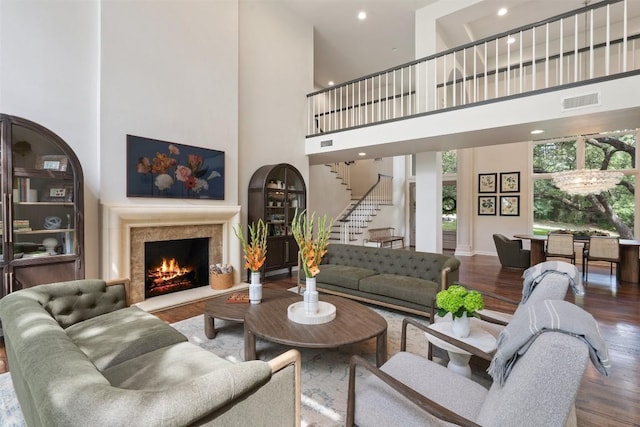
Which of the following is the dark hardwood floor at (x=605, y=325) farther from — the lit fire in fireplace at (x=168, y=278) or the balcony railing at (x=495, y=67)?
the balcony railing at (x=495, y=67)

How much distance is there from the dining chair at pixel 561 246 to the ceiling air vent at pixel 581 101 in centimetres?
319

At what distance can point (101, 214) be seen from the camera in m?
3.96

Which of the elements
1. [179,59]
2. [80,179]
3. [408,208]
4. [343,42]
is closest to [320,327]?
[80,179]

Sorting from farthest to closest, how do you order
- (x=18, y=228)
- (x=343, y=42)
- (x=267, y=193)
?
(x=343, y=42)
(x=267, y=193)
(x=18, y=228)

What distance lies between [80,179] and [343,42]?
6.98m

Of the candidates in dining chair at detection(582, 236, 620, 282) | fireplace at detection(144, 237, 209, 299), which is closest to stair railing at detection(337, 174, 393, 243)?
fireplace at detection(144, 237, 209, 299)

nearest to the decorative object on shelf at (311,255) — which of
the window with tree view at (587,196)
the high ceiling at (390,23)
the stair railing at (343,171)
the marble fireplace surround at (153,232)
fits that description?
the marble fireplace surround at (153,232)

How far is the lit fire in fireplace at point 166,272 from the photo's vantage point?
4793mm

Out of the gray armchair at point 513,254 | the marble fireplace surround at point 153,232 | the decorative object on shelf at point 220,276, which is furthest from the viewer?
the gray armchair at point 513,254

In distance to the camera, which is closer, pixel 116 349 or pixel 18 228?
pixel 116 349

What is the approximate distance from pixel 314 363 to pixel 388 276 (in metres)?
2.01

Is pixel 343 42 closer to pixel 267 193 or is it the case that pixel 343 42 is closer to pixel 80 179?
pixel 267 193

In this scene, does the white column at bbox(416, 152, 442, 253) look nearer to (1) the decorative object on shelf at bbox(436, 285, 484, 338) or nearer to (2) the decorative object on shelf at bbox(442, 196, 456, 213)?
(1) the decorative object on shelf at bbox(436, 285, 484, 338)

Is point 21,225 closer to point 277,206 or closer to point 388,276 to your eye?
point 277,206
